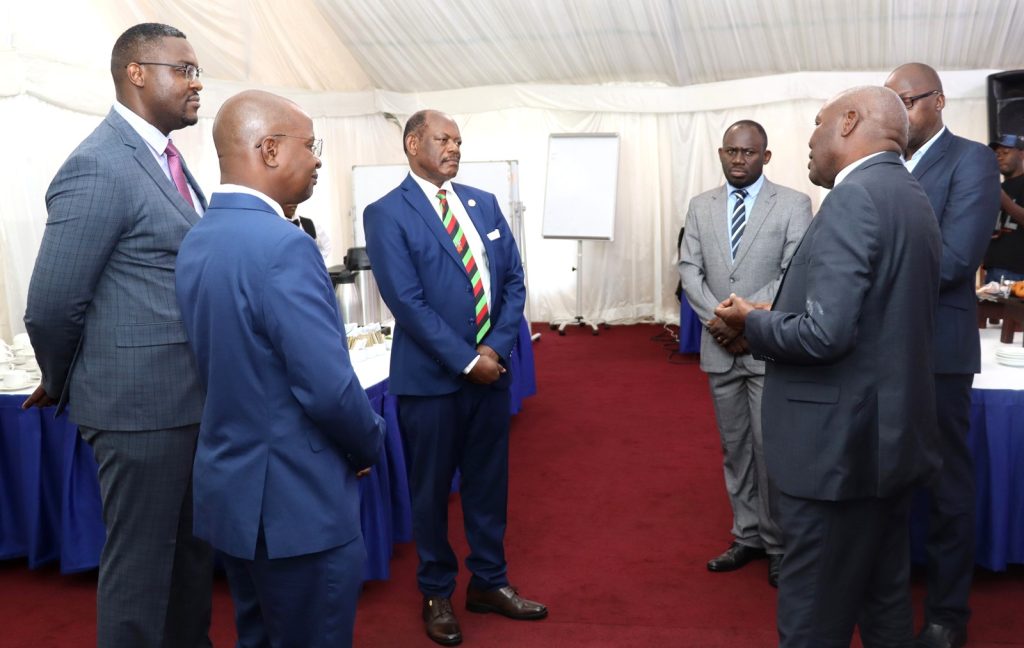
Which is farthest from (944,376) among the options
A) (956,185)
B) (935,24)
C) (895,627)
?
(935,24)

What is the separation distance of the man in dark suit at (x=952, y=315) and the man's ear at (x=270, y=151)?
1849 millimetres

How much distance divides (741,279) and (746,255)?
90mm

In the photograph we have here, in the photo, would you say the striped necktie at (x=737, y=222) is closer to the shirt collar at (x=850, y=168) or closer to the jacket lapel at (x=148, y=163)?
the shirt collar at (x=850, y=168)

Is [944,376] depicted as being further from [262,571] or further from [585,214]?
[585,214]

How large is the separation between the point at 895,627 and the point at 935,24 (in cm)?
737

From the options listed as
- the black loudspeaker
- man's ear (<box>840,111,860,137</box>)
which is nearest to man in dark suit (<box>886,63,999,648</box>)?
man's ear (<box>840,111,860,137</box>)

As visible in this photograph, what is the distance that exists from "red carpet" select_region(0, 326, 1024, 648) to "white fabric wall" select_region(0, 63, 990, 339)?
14.4 feet

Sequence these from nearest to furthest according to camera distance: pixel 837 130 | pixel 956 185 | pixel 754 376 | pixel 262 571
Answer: pixel 262 571 → pixel 837 130 → pixel 956 185 → pixel 754 376

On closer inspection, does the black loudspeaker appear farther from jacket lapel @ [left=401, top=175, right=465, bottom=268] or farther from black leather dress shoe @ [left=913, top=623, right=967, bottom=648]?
jacket lapel @ [left=401, top=175, right=465, bottom=268]

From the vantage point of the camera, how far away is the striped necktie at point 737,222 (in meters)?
3.33

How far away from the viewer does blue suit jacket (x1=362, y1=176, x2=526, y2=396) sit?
277 cm

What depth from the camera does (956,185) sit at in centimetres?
257

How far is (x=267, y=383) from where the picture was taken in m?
1.70

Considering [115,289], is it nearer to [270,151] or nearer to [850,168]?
[270,151]
